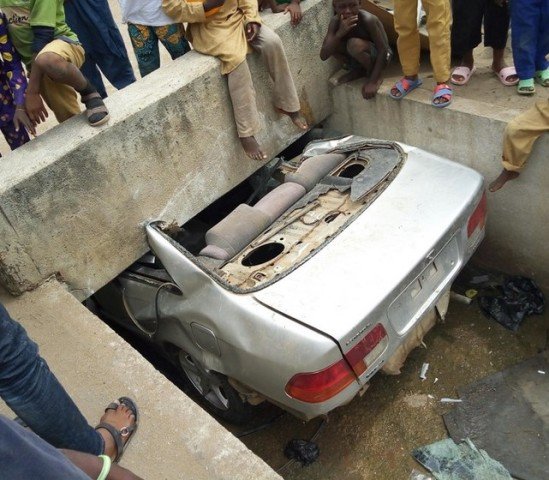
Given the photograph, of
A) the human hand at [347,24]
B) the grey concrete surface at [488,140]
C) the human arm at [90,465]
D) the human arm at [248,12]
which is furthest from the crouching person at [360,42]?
the human arm at [90,465]

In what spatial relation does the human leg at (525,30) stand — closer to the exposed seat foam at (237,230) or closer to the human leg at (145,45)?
the exposed seat foam at (237,230)

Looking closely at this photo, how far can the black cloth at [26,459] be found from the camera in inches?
54.9

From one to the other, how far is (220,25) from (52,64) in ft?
3.98

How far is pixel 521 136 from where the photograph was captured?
3893 millimetres

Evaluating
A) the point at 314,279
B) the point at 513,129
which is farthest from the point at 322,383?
the point at 513,129

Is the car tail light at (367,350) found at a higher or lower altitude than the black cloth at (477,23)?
lower

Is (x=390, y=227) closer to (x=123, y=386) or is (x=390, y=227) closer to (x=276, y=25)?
(x=123, y=386)

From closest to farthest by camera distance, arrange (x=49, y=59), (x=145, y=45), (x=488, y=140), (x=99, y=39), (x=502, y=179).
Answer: (x=49, y=59) → (x=502, y=179) → (x=488, y=140) → (x=145, y=45) → (x=99, y=39)

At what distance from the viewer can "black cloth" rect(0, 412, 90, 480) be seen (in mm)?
1394

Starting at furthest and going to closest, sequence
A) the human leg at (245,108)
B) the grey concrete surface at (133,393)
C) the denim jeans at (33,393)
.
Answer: the human leg at (245,108) < the grey concrete surface at (133,393) < the denim jeans at (33,393)

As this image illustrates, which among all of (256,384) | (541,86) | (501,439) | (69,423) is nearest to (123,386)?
(69,423)

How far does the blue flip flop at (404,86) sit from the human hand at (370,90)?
158 mm

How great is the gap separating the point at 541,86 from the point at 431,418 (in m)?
2.55

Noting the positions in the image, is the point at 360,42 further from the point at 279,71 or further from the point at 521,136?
the point at 521,136
